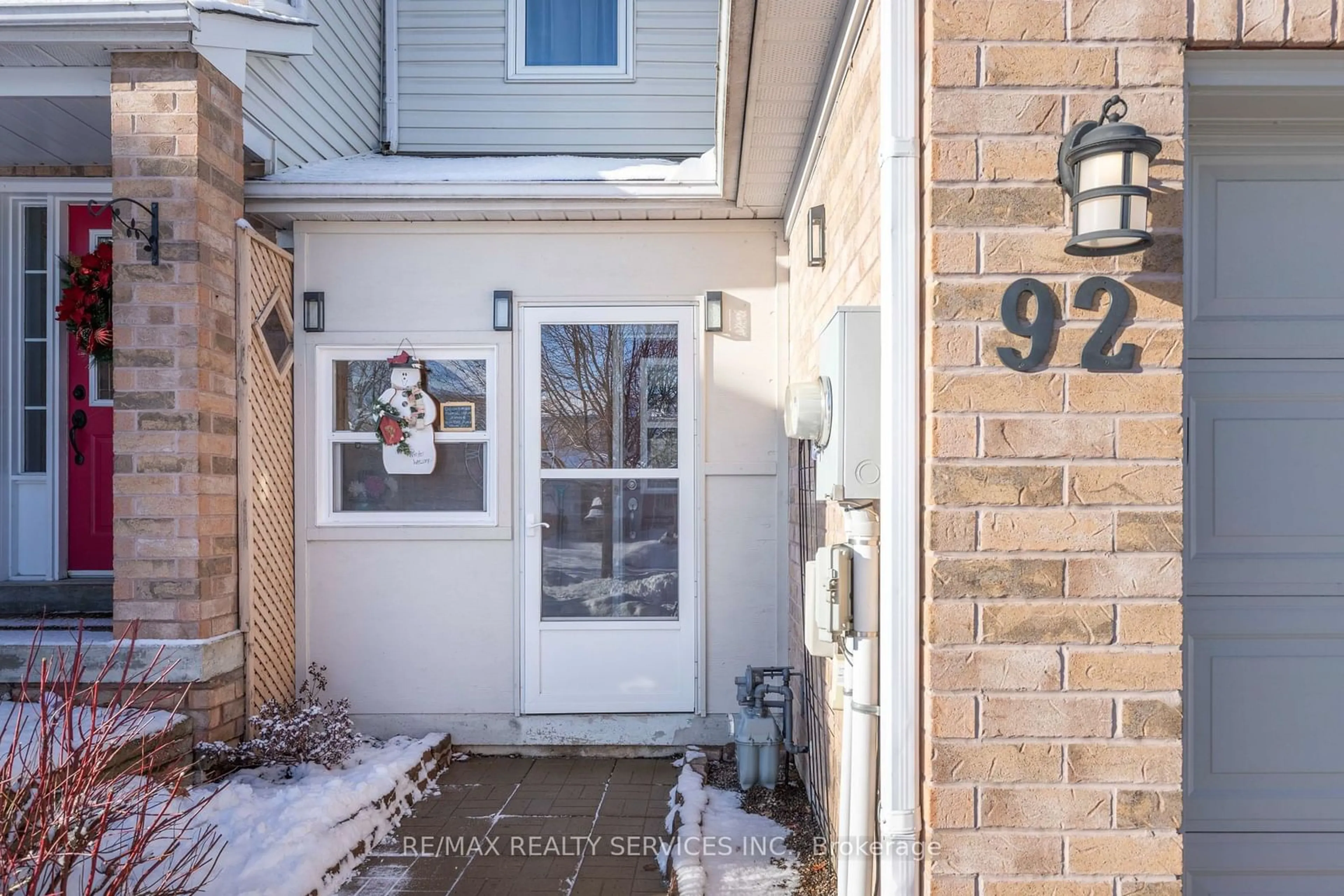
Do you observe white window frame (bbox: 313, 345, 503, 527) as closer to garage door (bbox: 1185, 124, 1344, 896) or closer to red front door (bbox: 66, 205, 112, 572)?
red front door (bbox: 66, 205, 112, 572)

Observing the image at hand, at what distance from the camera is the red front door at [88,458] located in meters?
4.82

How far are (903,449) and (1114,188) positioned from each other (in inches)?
24.7

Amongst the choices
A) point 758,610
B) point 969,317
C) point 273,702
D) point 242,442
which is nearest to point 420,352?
point 242,442

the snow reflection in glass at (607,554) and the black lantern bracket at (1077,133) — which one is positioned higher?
the black lantern bracket at (1077,133)

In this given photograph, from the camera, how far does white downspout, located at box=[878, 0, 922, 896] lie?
1.80 meters

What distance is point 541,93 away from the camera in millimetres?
6211

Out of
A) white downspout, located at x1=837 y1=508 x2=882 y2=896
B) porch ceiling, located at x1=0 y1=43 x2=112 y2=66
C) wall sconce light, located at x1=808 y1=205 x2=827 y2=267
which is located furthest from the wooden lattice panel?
white downspout, located at x1=837 y1=508 x2=882 y2=896

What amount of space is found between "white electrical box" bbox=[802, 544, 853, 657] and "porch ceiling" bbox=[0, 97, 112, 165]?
3.92m

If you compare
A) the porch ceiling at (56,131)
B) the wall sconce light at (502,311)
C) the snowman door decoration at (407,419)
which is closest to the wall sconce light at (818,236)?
the wall sconce light at (502,311)

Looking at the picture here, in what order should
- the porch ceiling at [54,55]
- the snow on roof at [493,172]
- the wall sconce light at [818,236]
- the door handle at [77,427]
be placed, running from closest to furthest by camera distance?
the wall sconce light at [818,236]
the porch ceiling at [54,55]
the snow on roof at [493,172]
the door handle at [77,427]

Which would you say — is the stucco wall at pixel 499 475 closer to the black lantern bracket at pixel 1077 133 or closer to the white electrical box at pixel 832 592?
the white electrical box at pixel 832 592

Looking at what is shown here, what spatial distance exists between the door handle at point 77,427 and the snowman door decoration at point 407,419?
1685mm

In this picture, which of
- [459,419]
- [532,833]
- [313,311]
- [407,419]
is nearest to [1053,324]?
[532,833]

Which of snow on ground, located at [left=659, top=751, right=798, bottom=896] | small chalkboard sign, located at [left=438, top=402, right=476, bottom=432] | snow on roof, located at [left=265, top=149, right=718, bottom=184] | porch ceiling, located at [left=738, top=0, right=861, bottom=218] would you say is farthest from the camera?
small chalkboard sign, located at [left=438, top=402, right=476, bottom=432]
